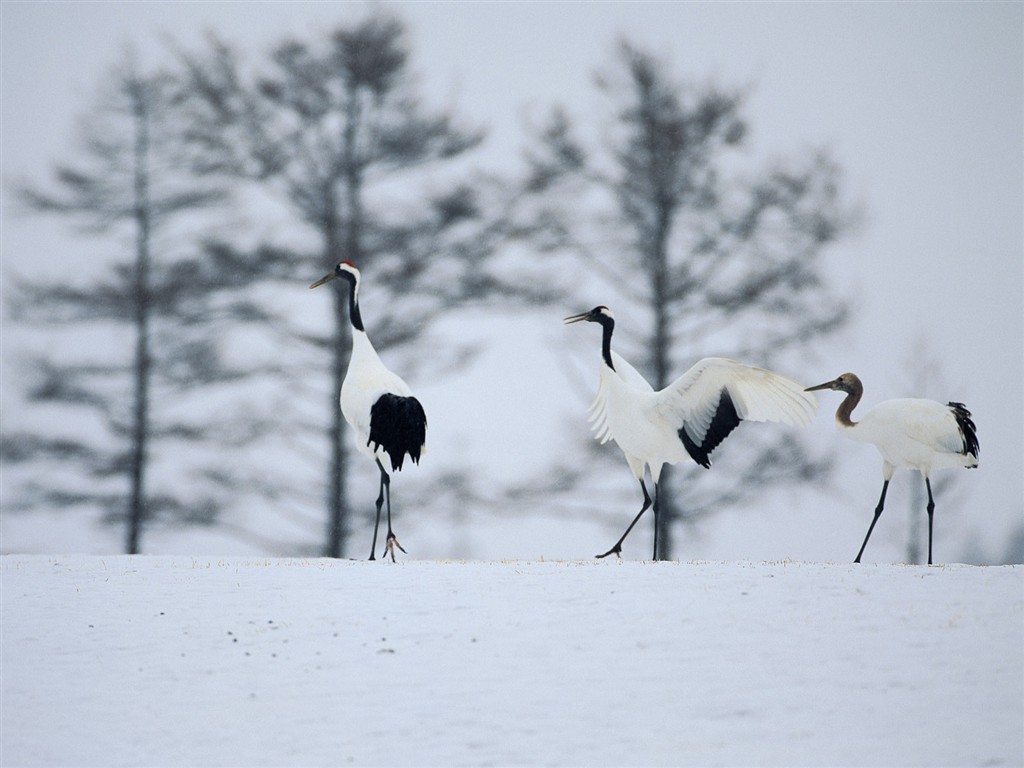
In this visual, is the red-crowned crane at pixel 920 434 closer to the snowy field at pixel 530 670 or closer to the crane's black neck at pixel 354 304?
the snowy field at pixel 530 670

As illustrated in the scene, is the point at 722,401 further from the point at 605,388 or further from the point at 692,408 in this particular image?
the point at 605,388

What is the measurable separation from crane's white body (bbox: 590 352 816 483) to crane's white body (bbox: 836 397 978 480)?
0.74m

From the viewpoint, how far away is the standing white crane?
41.1ft

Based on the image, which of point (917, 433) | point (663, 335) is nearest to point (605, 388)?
point (917, 433)

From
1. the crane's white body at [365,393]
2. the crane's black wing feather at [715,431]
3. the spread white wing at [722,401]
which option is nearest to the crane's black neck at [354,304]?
the crane's white body at [365,393]

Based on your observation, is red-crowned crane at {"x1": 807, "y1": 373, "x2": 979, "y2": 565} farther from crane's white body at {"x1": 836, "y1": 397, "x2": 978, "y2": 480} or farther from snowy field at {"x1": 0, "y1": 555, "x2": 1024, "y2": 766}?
snowy field at {"x1": 0, "y1": 555, "x2": 1024, "y2": 766}

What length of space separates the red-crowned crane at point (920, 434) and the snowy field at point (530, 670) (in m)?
1.82

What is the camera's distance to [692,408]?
42.1 feet

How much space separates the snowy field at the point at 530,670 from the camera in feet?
25.5

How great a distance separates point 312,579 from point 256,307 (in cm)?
823

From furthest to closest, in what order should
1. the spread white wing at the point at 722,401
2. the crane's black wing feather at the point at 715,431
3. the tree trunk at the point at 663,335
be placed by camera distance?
the tree trunk at the point at 663,335
the crane's black wing feather at the point at 715,431
the spread white wing at the point at 722,401

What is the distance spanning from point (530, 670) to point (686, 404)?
475 cm

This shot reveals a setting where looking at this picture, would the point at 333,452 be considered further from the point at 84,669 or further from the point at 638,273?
the point at 84,669

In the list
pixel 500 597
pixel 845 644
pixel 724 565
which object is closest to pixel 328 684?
pixel 500 597
